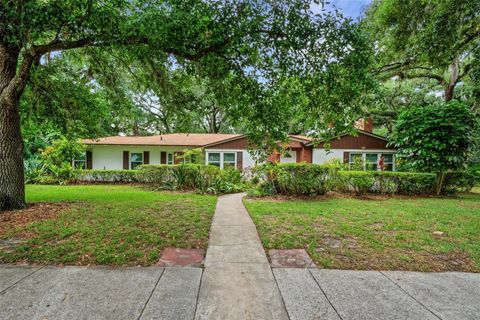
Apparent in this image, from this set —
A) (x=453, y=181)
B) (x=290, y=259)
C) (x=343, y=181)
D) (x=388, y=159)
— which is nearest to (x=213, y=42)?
(x=290, y=259)

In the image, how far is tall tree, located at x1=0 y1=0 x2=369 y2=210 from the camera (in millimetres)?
3635

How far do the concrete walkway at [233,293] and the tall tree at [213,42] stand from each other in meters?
3.24

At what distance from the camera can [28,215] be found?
516 cm

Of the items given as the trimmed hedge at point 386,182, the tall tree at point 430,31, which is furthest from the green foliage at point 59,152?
the tall tree at point 430,31

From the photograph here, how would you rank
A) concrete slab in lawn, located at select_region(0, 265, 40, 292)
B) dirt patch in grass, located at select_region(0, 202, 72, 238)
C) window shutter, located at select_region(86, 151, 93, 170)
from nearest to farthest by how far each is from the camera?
concrete slab in lawn, located at select_region(0, 265, 40, 292), dirt patch in grass, located at select_region(0, 202, 72, 238), window shutter, located at select_region(86, 151, 93, 170)

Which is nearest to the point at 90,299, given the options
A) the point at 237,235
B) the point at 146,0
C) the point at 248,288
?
the point at 248,288

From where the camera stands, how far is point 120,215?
559cm

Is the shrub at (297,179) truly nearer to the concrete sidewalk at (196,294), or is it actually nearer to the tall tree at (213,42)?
the tall tree at (213,42)

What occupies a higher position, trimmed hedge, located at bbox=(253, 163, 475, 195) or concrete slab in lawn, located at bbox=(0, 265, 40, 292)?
trimmed hedge, located at bbox=(253, 163, 475, 195)

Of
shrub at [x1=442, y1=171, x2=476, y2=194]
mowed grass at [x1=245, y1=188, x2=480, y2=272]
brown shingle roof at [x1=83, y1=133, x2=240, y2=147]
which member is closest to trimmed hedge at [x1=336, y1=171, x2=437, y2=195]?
shrub at [x1=442, y1=171, x2=476, y2=194]

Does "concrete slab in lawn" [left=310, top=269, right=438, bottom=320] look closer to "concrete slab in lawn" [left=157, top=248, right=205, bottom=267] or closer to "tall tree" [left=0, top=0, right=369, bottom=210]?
"concrete slab in lawn" [left=157, top=248, right=205, bottom=267]

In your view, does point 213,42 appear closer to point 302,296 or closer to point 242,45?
point 242,45

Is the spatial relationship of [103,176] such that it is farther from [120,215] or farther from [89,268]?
[89,268]

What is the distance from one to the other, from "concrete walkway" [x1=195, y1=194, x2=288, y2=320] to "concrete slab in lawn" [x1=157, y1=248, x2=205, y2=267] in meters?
0.15
